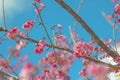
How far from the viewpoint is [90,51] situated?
6418mm

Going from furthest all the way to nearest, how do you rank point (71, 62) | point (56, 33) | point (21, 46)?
point (71, 62), point (56, 33), point (21, 46)

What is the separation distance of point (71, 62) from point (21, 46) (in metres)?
1.51

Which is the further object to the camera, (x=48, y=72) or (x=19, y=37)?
(x=48, y=72)

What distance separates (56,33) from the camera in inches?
246

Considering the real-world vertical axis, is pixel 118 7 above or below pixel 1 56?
above

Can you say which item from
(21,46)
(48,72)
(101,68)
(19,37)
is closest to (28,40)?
(19,37)

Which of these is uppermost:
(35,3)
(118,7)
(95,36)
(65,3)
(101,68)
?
(118,7)

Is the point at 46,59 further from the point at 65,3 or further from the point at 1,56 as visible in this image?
the point at 65,3

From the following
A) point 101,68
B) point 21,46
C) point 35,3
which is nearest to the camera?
point 101,68

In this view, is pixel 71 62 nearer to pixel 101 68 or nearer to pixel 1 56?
pixel 1 56

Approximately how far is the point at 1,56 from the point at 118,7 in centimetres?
280

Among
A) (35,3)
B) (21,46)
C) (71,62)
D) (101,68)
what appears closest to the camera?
(101,68)

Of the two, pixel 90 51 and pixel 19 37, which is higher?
pixel 90 51

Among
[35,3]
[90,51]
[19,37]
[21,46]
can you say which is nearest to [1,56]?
[21,46]
